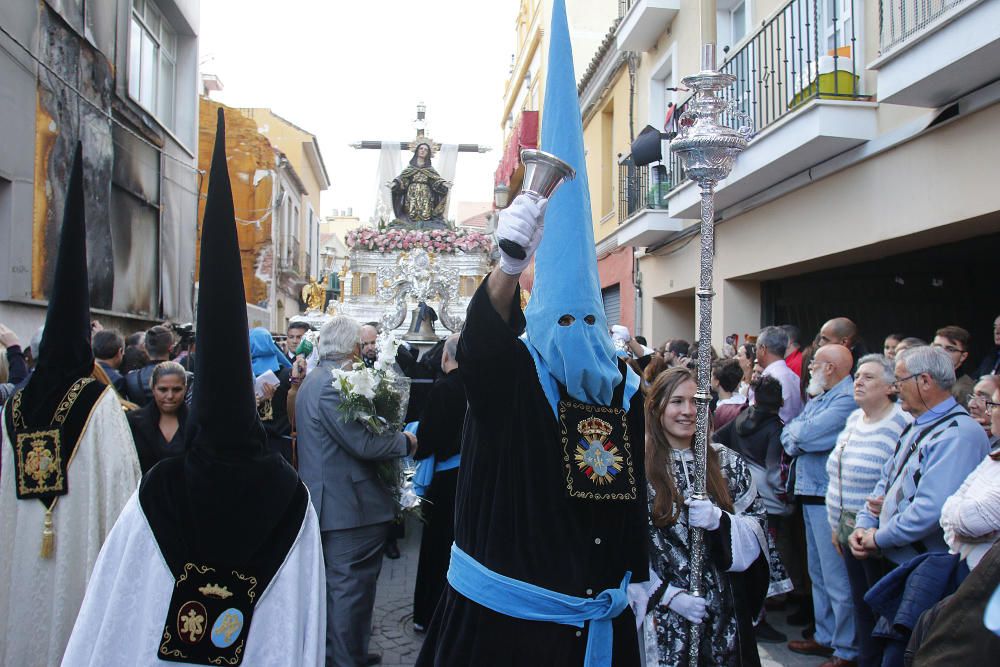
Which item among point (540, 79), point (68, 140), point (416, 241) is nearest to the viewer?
point (68, 140)

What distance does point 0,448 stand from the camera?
12.2 feet

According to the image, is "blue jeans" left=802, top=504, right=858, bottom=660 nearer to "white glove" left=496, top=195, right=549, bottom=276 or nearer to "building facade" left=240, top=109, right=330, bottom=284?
A: "white glove" left=496, top=195, right=549, bottom=276

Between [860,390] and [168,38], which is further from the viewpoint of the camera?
[168,38]

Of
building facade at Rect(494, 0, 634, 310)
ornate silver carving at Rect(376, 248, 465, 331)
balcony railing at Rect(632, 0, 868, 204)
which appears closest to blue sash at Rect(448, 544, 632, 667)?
balcony railing at Rect(632, 0, 868, 204)

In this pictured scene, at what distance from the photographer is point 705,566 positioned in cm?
317

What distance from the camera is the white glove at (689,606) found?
2.98 meters

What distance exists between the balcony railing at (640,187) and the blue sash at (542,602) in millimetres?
9406

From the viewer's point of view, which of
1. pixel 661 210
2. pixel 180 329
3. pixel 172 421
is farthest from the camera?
pixel 661 210

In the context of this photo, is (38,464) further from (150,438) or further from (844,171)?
(844,171)

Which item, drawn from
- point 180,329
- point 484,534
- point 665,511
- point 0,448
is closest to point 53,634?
point 0,448

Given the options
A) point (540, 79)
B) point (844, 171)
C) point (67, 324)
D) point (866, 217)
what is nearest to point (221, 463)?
point (67, 324)

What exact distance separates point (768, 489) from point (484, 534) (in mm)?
3518

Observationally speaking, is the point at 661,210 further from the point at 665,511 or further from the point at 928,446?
the point at 665,511

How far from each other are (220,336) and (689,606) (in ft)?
6.58
